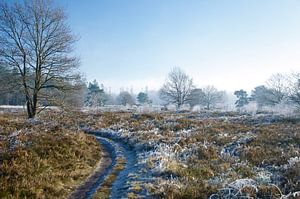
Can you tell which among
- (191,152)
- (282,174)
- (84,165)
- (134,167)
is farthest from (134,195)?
(191,152)

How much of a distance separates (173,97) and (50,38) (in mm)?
42694

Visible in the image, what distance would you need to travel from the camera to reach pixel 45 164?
1132cm

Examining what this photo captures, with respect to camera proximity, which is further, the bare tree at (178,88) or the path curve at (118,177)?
the bare tree at (178,88)

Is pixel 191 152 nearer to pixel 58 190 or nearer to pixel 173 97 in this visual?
pixel 58 190

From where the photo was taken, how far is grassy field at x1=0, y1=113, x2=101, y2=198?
8.77 metres

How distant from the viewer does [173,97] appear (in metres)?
66.7

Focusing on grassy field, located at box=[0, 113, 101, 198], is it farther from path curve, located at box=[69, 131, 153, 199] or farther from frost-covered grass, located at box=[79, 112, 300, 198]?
frost-covered grass, located at box=[79, 112, 300, 198]

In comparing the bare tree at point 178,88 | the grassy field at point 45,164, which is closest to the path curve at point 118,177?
the grassy field at point 45,164

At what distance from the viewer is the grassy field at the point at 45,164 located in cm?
877

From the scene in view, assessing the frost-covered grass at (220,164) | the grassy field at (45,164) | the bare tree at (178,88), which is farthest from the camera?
the bare tree at (178,88)

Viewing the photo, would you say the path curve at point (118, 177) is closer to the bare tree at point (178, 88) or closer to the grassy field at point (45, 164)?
the grassy field at point (45, 164)

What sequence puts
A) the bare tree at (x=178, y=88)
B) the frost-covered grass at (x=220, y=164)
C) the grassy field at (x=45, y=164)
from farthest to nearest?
the bare tree at (x=178, y=88), the grassy field at (x=45, y=164), the frost-covered grass at (x=220, y=164)

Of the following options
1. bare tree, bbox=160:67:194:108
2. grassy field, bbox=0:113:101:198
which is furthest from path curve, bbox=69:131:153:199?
bare tree, bbox=160:67:194:108

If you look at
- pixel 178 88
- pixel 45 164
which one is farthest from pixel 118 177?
pixel 178 88
